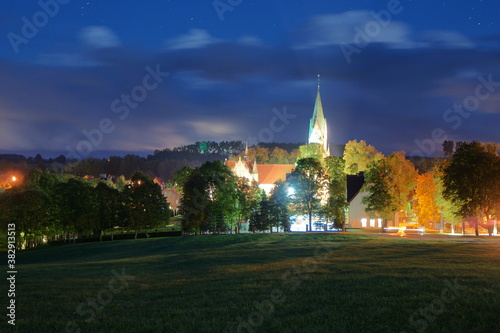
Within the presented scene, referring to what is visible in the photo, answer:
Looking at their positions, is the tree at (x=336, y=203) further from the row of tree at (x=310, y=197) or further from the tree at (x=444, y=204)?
the tree at (x=444, y=204)

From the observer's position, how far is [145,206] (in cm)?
6862

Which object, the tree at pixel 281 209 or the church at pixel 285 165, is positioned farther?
the church at pixel 285 165

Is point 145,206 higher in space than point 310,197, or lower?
lower

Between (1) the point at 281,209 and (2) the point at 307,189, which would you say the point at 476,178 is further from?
(1) the point at 281,209

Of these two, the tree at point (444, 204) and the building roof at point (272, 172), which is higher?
the building roof at point (272, 172)

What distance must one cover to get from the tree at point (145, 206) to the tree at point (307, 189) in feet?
71.4

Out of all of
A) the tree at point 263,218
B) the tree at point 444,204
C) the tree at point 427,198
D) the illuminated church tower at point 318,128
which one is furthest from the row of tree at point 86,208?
the illuminated church tower at point 318,128

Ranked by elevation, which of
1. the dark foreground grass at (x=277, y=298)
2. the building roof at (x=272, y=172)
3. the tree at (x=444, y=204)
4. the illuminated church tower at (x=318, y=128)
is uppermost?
the illuminated church tower at (x=318, y=128)

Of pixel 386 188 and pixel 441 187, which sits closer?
pixel 441 187

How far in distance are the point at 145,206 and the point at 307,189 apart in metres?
25.4

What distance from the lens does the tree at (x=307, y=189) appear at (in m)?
61.8

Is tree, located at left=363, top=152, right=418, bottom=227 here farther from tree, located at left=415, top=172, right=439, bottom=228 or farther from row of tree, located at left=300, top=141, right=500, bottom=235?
tree, located at left=415, top=172, right=439, bottom=228

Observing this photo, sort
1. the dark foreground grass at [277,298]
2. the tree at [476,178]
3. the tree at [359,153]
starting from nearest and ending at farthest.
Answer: the dark foreground grass at [277,298], the tree at [476,178], the tree at [359,153]

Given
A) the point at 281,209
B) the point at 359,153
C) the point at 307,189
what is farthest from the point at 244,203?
the point at 359,153
